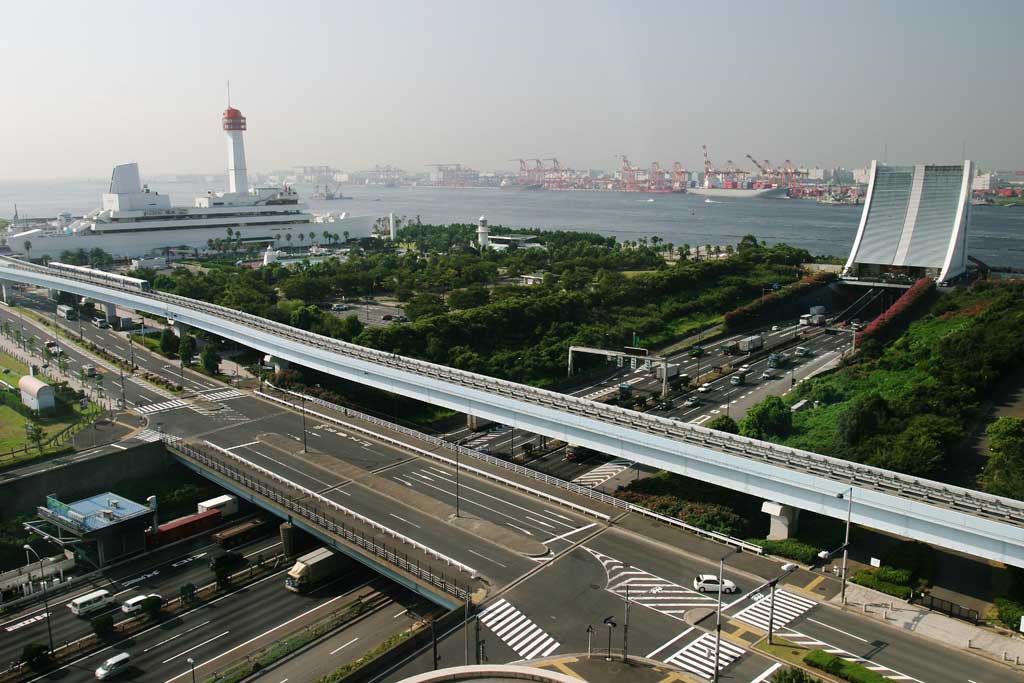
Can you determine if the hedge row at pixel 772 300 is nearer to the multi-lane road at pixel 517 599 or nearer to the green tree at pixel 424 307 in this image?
the green tree at pixel 424 307

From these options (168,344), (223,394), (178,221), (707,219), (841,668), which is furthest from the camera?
(707,219)

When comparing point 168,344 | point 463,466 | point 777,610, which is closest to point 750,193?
point 168,344

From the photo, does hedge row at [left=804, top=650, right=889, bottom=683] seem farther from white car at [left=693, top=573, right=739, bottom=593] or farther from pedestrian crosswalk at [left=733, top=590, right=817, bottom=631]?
white car at [left=693, top=573, right=739, bottom=593]

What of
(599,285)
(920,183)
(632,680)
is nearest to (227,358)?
(599,285)

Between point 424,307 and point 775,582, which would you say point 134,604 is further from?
point 424,307

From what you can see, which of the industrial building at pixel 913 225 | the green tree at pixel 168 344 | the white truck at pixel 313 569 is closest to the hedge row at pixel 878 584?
the white truck at pixel 313 569

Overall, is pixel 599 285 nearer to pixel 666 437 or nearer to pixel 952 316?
pixel 952 316

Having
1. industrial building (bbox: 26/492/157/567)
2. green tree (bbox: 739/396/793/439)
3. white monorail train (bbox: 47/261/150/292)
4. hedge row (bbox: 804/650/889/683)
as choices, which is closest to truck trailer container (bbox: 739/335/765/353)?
green tree (bbox: 739/396/793/439)
